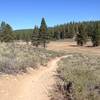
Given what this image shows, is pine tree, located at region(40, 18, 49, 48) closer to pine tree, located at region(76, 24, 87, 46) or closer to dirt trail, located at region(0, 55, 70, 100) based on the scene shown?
pine tree, located at region(76, 24, 87, 46)

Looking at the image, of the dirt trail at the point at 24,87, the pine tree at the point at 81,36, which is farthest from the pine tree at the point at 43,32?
the dirt trail at the point at 24,87

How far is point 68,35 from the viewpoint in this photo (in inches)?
5527

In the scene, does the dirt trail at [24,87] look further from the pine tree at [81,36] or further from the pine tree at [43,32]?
the pine tree at [81,36]

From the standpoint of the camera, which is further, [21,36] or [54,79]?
[21,36]

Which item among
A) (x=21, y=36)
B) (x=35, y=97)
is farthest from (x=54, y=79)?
(x=21, y=36)

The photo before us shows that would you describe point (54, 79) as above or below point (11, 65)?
below

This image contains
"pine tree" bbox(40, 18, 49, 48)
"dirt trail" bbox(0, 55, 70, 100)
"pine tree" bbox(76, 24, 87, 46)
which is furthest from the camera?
"pine tree" bbox(76, 24, 87, 46)

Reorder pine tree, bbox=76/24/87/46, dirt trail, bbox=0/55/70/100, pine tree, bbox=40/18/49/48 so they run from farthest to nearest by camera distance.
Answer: pine tree, bbox=76/24/87/46, pine tree, bbox=40/18/49/48, dirt trail, bbox=0/55/70/100

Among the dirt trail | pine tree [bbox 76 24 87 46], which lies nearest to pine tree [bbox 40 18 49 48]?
pine tree [bbox 76 24 87 46]

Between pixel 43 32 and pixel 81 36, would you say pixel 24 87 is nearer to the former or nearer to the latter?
pixel 43 32

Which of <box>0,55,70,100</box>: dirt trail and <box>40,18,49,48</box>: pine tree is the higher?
<box>40,18,49,48</box>: pine tree

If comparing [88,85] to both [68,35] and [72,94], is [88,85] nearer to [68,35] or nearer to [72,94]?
[72,94]

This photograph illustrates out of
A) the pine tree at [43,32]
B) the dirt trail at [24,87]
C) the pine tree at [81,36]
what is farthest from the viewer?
the pine tree at [81,36]

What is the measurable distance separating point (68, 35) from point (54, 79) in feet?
421
